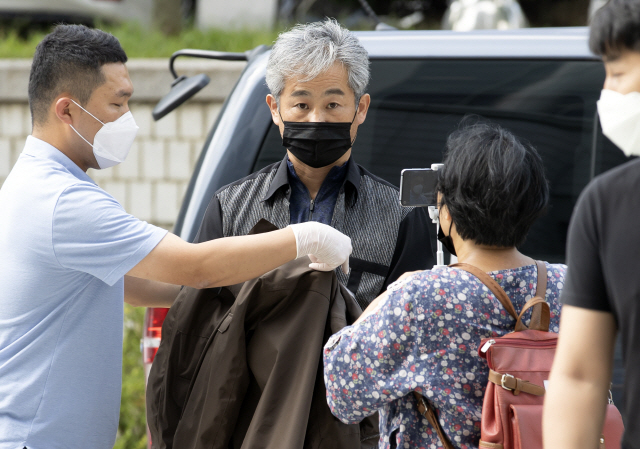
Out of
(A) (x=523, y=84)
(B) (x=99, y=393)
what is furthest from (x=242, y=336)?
(A) (x=523, y=84)

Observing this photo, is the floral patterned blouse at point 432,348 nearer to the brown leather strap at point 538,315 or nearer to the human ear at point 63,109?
the brown leather strap at point 538,315

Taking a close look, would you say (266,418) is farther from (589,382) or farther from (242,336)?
(589,382)

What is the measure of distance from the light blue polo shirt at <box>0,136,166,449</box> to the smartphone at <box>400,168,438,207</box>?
59cm

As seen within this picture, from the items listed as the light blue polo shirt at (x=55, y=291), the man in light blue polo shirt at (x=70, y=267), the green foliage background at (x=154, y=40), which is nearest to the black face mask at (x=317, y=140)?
the man in light blue polo shirt at (x=70, y=267)

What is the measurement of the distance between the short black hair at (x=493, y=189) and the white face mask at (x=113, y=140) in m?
0.88

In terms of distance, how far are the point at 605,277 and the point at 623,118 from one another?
0.86ft

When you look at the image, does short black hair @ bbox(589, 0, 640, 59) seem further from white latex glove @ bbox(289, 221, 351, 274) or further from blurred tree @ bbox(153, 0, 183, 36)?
blurred tree @ bbox(153, 0, 183, 36)

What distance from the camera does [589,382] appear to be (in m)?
1.23

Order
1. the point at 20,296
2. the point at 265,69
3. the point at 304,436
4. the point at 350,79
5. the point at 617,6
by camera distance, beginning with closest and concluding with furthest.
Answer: the point at 617,6, the point at 304,436, the point at 20,296, the point at 350,79, the point at 265,69

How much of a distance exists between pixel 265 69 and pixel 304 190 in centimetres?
43

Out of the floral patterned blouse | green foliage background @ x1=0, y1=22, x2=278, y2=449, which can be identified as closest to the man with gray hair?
the floral patterned blouse

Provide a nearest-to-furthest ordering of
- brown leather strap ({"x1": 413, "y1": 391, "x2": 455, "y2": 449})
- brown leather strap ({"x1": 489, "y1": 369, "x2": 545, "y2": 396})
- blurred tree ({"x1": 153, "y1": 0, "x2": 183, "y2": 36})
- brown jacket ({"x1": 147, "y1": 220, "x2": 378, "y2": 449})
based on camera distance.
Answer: brown leather strap ({"x1": 489, "y1": 369, "x2": 545, "y2": 396}) → brown leather strap ({"x1": 413, "y1": 391, "x2": 455, "y2": 449}) → brown jacket ({"x1": 147, "y1": 220, "x2": 378, "y2": 449}) → blurred tree ({"x1": 153, "y1": 0, "x2": 183, "y2": 36})

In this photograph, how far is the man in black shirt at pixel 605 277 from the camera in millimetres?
1152

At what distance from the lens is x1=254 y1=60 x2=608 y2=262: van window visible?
90.1 inches
